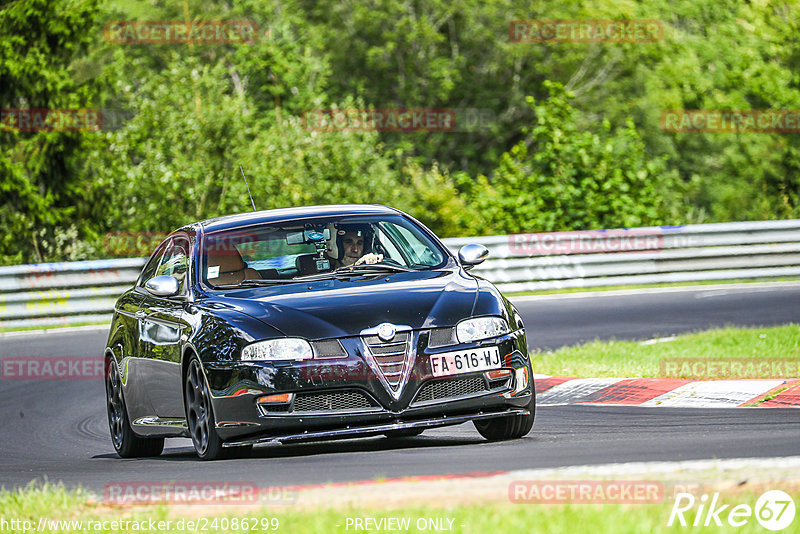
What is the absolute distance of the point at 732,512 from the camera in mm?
4871

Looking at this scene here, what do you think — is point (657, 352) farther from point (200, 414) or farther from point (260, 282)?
point (200, 414)

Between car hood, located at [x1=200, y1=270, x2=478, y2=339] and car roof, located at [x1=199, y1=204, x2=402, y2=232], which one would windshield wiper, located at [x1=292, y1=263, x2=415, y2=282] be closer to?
car hood, located at [x1=200, y1=270, x2=478, y2=339]

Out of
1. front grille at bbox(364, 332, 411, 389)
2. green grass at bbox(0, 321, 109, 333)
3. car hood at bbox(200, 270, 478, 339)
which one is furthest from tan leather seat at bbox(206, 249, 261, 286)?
green grass at bbox(0, 321, 109, 333)

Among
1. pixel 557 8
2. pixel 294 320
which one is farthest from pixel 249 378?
pixel 557 8

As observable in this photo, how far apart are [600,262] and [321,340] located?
15139 mm

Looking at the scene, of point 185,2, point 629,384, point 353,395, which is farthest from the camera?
point 185,2

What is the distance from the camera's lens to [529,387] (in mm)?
8047

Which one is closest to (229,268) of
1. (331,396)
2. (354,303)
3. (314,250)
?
(314,250)

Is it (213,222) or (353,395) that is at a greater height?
(213,222)

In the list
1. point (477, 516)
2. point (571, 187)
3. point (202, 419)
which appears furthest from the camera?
point (571, 187)

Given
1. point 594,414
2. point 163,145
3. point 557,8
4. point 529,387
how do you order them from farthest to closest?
point 557,8
point 163,145
point 594,414
point 529,387

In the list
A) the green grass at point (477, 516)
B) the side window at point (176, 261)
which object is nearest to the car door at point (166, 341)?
the side window at point (176, 261)

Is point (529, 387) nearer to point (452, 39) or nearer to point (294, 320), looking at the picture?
point (294, 320)

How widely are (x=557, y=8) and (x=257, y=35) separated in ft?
36.2
